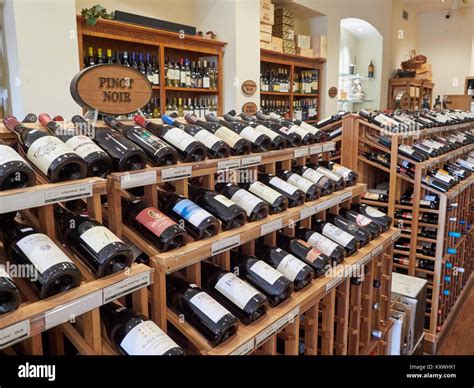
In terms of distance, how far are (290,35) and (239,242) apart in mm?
4818

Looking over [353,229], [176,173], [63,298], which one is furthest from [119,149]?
[353,229]

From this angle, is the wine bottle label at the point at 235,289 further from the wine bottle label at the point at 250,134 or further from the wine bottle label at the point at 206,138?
the wine bottle label at the point at 250,134

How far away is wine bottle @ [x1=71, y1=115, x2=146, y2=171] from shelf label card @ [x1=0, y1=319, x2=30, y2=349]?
1.93ft

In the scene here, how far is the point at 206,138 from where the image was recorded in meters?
1.74

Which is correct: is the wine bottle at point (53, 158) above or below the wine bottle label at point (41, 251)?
above

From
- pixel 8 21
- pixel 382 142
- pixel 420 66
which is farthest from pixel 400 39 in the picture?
pixel 8 21

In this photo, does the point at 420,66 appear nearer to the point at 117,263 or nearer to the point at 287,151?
the point at 287,151

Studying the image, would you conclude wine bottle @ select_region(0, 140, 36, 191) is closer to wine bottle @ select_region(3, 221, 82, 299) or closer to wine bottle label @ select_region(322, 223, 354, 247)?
wine bottle @ select_region(3, 221, 82, 299)

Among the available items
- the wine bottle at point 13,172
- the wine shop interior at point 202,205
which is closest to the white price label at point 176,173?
the wine shop interior at point 202,205

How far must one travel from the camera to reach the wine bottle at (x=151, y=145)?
59.4 inches

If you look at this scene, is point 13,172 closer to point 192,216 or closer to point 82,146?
point 82,146

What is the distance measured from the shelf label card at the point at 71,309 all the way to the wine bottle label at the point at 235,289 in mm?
508

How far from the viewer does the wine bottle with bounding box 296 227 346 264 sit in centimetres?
198

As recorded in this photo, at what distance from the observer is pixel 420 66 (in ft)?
27.9
